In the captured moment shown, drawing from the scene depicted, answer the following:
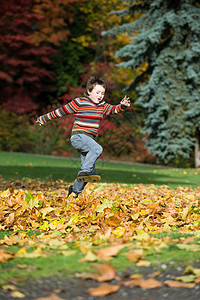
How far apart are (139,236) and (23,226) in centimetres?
162

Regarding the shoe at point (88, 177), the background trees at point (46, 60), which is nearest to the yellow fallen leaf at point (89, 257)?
the shoe at point (88, 177)

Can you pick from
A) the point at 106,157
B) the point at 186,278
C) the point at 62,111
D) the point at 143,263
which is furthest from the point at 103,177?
the point at 106,157

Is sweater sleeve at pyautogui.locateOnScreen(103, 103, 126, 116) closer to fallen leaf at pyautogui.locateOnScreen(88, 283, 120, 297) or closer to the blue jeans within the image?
the blue jeans

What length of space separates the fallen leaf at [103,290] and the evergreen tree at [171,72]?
13.8 meters

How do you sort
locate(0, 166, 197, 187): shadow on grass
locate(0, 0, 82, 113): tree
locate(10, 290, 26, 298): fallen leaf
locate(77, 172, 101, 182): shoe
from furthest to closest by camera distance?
locate(0, 0, 82, 113): tree, locate(0, 166, 197, 187): shadow on grass, locate(77, 172, 101, 182): shoe, locate(10, 290, 26, 298): fallen leaf

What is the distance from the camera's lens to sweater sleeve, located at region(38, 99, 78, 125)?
17.1ft

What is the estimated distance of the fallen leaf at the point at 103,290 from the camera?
8.36 ft

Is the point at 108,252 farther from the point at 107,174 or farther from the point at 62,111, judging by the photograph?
the point at 107,174

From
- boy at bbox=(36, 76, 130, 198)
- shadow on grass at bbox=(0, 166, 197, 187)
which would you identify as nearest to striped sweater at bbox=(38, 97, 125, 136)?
boy at bbox=(36, 76, 130, 198)

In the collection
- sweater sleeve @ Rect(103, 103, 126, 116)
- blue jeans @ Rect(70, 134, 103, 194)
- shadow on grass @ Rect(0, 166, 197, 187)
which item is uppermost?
sweater sleeve @ Rect(103, 103, 126, 116)

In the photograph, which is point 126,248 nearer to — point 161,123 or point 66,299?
point 66,299

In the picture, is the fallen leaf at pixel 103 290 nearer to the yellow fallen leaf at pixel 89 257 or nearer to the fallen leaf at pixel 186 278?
the yellow fallen leaf at pixel 89 257

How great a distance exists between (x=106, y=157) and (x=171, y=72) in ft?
16.5

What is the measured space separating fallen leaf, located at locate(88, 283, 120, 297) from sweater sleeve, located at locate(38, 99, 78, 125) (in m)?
2.93
